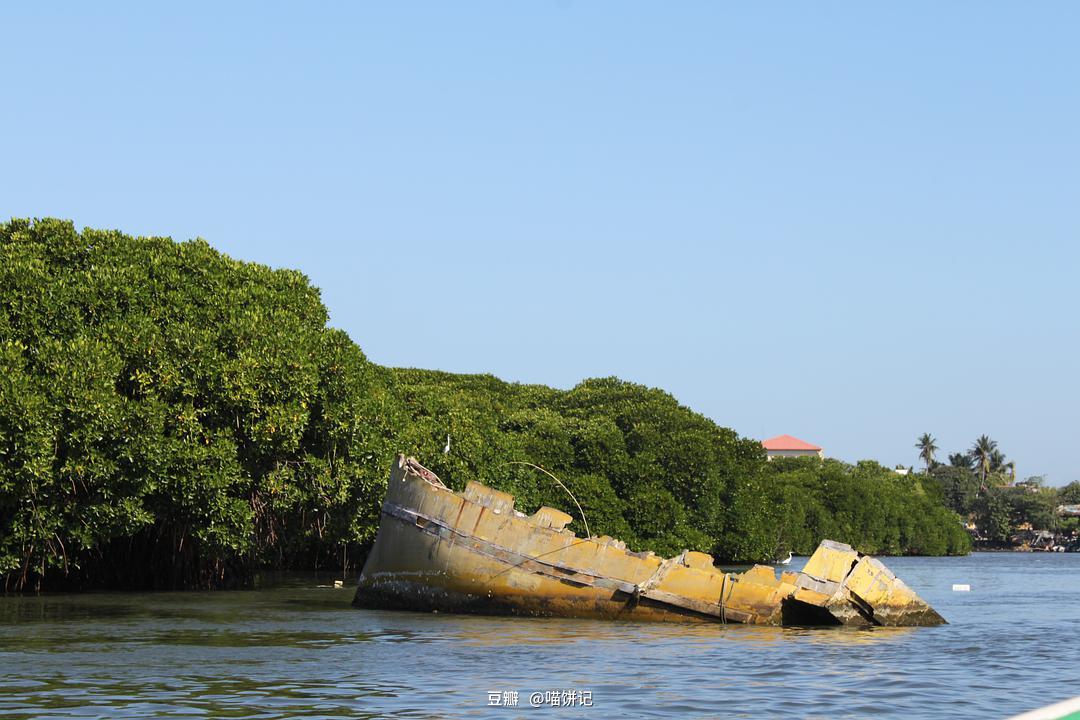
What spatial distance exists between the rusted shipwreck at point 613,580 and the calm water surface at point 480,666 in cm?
62

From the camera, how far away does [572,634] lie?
25.6 m

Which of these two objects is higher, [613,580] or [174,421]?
[174,421]

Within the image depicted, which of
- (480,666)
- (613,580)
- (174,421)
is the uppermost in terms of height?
(174,421)

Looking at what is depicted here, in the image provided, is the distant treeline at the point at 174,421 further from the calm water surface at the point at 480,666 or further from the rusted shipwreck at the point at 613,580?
the rusted shipwreck at the point at 613,580

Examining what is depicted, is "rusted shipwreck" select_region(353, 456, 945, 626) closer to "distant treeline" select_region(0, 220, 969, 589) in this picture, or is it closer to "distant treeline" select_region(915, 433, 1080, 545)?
"distant treeline" select_region(0, 220, 969, 589)

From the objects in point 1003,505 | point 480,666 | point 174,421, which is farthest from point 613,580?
point 1003,505

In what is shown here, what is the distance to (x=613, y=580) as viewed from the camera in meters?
28.3

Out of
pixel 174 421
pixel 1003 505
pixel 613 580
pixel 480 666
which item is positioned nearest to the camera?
pixel 480 666

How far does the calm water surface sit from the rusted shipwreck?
62cm

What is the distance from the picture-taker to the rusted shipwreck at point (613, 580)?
28.3m

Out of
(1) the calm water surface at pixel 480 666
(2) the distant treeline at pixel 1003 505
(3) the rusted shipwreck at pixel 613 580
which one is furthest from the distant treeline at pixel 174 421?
(2) the distant treeline at pixel 1003 505

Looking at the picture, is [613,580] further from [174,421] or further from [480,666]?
[174,421]

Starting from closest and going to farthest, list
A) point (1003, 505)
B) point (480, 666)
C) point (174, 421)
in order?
point (480, 666), point (174, 421), point (1003, 505)

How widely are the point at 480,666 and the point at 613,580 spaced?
25.1 feet
